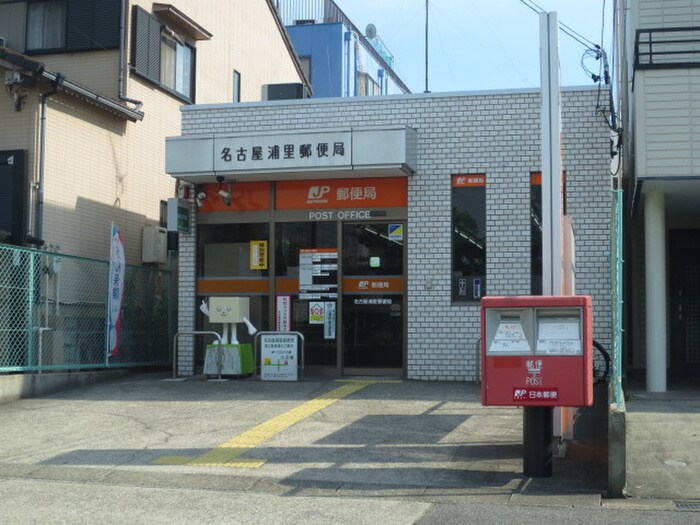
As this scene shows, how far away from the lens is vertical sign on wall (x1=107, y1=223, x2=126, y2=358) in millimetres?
14773

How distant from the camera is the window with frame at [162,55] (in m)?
17.8

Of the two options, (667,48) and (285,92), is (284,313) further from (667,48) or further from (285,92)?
(667,48)

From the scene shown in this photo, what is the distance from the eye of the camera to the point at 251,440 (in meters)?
9.52

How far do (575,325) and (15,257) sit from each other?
8.86 metres

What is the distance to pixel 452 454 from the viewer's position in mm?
8820

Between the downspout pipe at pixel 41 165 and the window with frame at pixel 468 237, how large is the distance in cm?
723

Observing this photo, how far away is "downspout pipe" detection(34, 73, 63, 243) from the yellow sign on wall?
12.3 ft

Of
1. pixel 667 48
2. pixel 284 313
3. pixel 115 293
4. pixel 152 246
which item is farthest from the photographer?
pixel 152 246

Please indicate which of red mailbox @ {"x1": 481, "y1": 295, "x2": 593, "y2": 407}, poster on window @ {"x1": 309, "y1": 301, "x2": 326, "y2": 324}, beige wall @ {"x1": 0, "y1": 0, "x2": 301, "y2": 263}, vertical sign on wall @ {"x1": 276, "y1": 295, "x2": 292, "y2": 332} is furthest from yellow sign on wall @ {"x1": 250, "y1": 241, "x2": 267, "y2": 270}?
red mailbox @ {"x1": 481, "y1": 295, "x2": 593, "y2": 407}

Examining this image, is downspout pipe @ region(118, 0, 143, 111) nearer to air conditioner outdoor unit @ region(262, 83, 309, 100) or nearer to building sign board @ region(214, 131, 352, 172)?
air conditioner outdoor unit @ region(262, 83, 309, 100)

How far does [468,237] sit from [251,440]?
6057mm

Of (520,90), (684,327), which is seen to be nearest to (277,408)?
(520,90)

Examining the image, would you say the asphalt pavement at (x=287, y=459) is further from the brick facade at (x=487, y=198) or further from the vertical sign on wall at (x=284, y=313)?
the vertical sign on wall at (x=284, y=313)

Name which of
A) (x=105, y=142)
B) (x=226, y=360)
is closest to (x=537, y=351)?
(x=226, y=360)
